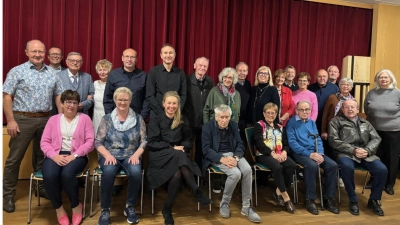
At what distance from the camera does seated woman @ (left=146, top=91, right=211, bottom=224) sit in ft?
9.31

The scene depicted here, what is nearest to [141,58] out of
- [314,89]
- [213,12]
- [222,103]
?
[213,12]

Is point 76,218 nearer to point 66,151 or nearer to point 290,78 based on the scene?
point 66,151

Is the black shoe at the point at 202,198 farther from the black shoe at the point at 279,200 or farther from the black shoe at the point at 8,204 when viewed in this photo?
the black shoe at the point at 8,204

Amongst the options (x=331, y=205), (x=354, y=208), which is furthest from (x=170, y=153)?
(x=354, y=208)

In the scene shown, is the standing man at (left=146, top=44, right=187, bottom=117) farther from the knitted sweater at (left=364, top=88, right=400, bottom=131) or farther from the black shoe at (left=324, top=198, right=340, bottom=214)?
the knitted sweater at (left=364, top=88, right=400, bottom=131)

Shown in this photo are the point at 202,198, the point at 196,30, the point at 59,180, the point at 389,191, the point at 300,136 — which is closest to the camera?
the point at 59,180

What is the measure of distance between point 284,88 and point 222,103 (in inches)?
35.2

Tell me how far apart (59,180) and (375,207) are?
114 inches

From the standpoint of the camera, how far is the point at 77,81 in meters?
3.44

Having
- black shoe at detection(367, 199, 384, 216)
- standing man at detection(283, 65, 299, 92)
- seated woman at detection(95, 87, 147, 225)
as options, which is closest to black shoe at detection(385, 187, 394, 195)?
black shoe at detection(367, 199, 384, 216)

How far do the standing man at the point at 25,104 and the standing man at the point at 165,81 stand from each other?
0.88 metres

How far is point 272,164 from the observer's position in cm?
314

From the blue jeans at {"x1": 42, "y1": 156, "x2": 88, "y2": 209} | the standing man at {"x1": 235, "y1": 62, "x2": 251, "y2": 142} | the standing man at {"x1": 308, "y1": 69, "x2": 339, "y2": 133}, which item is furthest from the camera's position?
→ the standing man at {"x1": 308, "y1": 69, "x2": 339, "y2": 133}

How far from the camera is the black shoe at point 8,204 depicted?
294 cm
